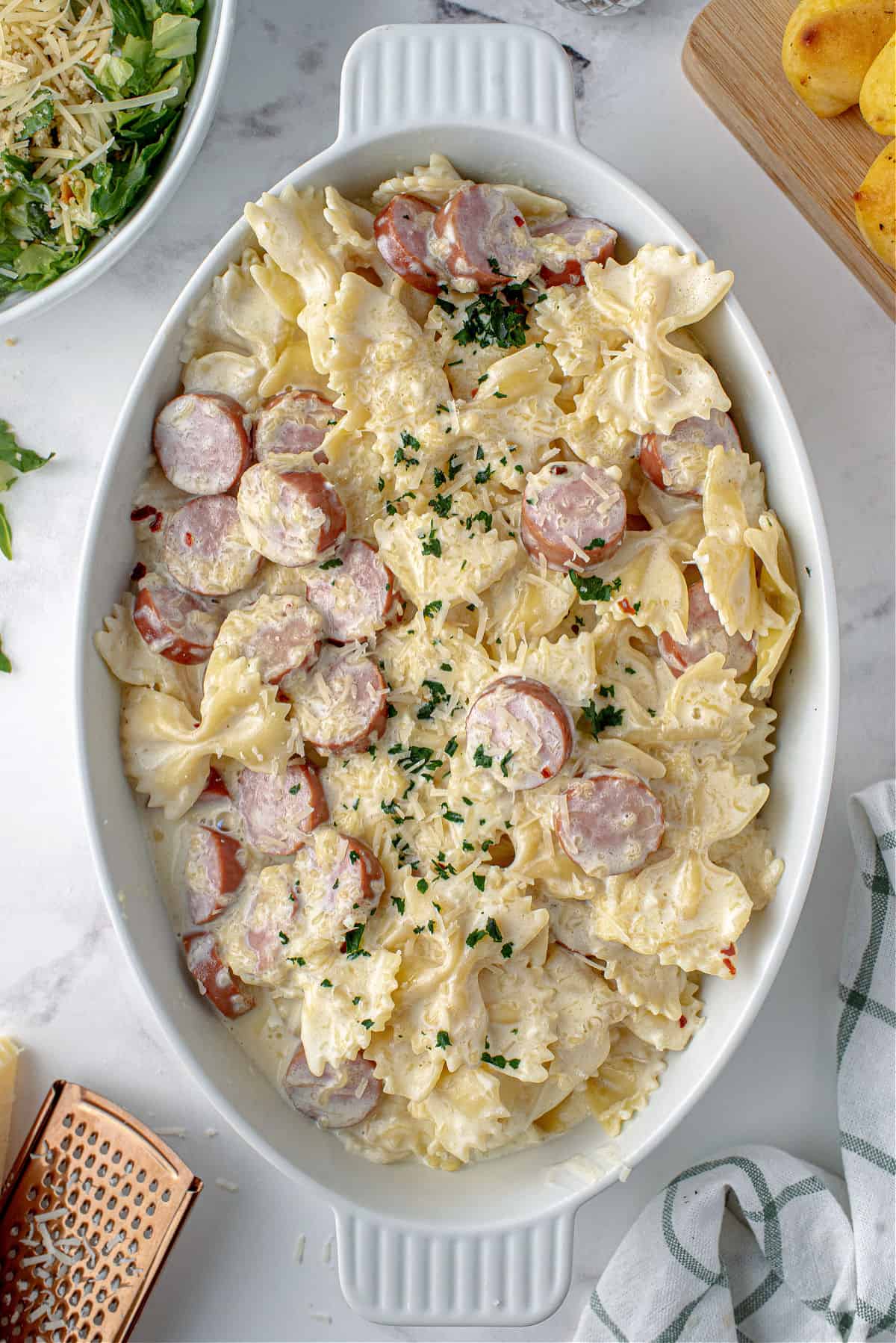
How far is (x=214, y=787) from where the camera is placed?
3.45 m

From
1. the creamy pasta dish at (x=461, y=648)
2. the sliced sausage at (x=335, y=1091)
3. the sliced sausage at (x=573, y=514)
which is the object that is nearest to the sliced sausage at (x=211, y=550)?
the creamy pasta dish at (x=461, y=648)

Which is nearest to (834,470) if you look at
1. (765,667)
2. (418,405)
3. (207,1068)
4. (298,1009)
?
(765,667)

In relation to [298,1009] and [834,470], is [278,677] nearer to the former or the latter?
[298,1009]

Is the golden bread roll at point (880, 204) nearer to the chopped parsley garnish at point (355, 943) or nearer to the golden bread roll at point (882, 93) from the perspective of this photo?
the golden bread roll at point (882, 93)

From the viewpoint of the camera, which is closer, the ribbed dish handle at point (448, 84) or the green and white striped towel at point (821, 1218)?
the ribbed dish handle at point (448, 84)

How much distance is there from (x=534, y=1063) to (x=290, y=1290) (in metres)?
1.48

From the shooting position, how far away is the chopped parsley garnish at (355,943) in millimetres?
3275

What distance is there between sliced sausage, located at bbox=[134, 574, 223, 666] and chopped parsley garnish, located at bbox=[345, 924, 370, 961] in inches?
35.0

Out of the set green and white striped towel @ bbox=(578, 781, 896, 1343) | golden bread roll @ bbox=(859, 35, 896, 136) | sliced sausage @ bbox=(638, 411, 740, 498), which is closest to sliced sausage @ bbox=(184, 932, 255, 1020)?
green and white striped towel @ bbox=(578, 781, 896, 1343)

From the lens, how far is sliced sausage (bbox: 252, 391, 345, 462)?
3.33 metres

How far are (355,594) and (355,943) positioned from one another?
98 centimetres

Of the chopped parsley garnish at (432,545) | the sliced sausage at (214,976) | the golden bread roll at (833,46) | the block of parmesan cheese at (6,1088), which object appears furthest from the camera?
the block of parmesan cheese at (6,1088)

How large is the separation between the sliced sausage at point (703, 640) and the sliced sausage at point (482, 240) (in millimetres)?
1024

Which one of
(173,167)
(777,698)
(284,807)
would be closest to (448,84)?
(173,167)
